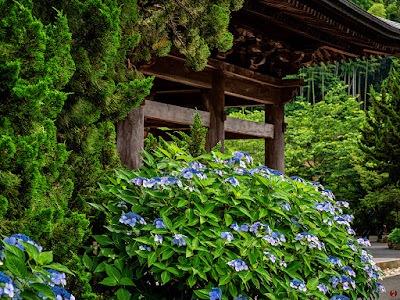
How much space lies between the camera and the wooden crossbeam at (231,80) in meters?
6.61

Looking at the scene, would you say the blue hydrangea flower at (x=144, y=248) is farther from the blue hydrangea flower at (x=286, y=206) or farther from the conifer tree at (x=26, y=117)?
the blue hydrangea flower at (x=286, y=206)

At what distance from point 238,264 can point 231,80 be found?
219 inches

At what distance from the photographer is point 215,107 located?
746cm

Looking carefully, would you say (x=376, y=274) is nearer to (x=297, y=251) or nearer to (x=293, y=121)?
(x=297, y=251)

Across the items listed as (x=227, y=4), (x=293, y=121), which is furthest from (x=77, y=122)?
(x=293, y=121)

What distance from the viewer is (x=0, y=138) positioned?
2.20 meters

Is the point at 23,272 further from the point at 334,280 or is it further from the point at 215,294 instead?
the point at 334,280

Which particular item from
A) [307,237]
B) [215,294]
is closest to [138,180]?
[215,294]

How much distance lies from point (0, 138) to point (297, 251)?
6.61 ft

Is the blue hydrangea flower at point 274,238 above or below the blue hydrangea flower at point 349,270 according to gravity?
above

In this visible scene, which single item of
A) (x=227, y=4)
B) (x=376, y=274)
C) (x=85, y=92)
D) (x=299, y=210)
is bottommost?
(x=376, y=274)

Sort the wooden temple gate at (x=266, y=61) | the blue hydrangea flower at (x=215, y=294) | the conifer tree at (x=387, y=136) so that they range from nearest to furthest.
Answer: the blue hydrangea flower at (x=215, y=294) < the wooden temple gate at (x=266, y=61) < the conifer tree at (x=387, y=136)

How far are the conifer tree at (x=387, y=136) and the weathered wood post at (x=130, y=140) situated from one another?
12.3 metres

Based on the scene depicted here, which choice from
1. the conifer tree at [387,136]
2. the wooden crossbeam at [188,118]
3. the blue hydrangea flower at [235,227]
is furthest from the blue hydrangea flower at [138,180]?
the conifer tree at [387,136]
